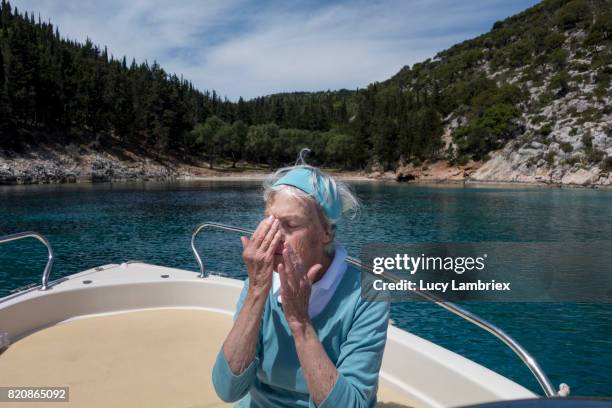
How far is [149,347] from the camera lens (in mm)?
3592

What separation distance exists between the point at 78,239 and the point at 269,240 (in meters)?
19.9

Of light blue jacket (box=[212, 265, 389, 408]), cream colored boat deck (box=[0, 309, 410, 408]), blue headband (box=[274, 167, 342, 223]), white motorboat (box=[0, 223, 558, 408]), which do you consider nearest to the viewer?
light blue jacket (box=[212, 265, 389, 408])

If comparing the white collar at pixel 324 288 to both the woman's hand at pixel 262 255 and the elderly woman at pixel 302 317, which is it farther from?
the woman's hand at pixel 262 255

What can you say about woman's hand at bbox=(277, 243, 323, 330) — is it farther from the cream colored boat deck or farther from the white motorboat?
the cream colored boat deck

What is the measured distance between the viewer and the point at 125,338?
3.74m

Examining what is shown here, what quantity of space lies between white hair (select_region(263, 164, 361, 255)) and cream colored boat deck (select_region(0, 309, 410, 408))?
152cm

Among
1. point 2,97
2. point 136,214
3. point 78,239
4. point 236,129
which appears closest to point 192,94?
point 236,129

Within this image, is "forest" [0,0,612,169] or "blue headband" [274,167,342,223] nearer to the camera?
"blue headband" [274,167,342,223]

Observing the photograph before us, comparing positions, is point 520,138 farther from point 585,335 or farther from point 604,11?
point 585,335

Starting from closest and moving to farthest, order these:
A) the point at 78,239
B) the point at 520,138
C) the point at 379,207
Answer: the point at 78,239, the point at 379,207, the point at 520,138

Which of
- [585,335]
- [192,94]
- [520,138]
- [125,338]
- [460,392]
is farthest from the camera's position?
[192,94]

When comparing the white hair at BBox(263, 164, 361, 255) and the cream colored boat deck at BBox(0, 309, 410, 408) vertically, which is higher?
the white hair at BBox(263, 164, 361, 255)

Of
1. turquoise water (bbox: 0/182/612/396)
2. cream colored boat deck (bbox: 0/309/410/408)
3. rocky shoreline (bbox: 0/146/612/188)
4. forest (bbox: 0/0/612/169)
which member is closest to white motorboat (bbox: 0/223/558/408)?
cream colored boat deck (bbox: 0/309/410/408)

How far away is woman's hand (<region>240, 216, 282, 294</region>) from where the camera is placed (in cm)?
140
